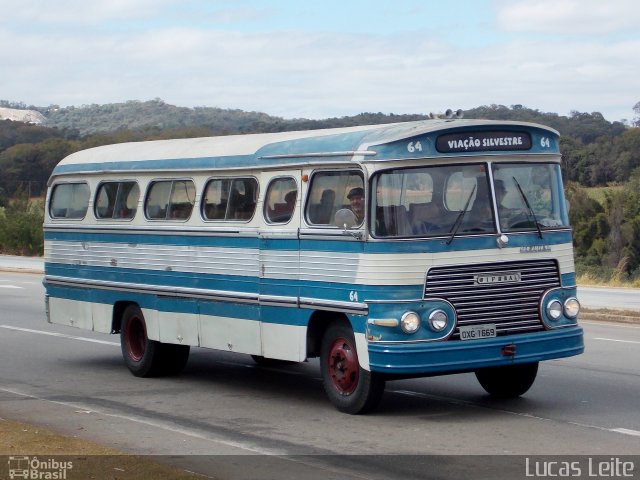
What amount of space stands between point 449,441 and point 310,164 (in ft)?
10.4

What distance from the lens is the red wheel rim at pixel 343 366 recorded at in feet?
35.7

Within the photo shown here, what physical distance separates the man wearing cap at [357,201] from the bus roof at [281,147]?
315 millimetres

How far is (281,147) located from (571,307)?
3.36 meters

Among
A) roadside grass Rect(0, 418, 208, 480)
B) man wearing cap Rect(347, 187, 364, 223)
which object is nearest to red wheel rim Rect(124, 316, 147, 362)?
roadside grass Rect(0, 418, 208, 480)

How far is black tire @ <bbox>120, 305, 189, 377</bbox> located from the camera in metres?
14.0

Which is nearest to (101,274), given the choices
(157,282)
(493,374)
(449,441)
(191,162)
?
(157,282)

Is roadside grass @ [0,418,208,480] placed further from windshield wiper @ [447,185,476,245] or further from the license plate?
windshield wiper @ [447,185,476,245]

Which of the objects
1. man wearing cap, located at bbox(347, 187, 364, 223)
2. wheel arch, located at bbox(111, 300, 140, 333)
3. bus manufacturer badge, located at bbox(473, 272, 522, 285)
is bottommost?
wheel arch, located at bbox(111, 300, 140, 333)

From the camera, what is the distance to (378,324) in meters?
10.3

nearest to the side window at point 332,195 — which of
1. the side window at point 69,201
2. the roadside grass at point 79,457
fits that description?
the roadside grass at point 79,457

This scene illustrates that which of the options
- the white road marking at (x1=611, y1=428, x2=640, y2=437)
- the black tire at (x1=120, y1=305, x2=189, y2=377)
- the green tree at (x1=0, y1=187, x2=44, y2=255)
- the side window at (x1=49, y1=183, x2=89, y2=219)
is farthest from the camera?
the green tree at (x1=0, y1=187, x2=44, y2=255)

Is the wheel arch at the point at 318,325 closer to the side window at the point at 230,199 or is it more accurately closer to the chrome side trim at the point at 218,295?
the chrome side trim at the point at 218,295

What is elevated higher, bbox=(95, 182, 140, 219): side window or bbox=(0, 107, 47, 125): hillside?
bbox=(0, 107, 47, 125): hillside

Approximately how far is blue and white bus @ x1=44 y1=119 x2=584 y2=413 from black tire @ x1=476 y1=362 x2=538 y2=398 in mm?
Answer: 15
